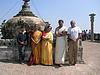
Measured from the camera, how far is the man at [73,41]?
1045cm

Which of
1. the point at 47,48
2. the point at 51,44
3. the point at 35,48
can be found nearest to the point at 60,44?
the point at 51,44

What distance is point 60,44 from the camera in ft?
34.4

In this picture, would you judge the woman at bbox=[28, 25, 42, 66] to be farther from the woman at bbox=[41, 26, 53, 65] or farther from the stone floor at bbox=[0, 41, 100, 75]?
the stone floor at bbox=[0, 41, 100, 75]

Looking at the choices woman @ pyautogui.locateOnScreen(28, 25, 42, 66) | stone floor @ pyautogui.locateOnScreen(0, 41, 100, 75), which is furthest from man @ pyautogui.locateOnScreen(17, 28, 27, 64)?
stone floor @ pyautogui.locateOnScreen(0, 41, 100, 75)

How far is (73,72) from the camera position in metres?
9.80

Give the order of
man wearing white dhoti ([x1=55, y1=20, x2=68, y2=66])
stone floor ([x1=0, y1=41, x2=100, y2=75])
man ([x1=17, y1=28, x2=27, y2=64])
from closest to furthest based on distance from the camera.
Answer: stone floor ([x1=0, y1=41, x2=100, y2=75])
man wearing white dhoti ([x1=55, y1=20, x2=68, y2=66])
man ([x1=17, y1=28, x2=27, y2=64])

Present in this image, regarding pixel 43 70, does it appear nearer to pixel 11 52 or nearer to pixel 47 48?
pixel 47 48

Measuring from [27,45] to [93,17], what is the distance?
20.0 meters

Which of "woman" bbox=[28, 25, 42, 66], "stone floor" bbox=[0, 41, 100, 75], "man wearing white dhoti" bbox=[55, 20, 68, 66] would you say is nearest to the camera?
"stone floor" bbox=[0, 41, 100, 75]

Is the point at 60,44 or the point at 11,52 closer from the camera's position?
the point at 60,44

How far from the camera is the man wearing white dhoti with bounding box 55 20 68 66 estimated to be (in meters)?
10.4

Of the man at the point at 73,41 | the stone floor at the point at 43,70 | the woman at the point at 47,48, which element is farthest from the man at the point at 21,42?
the man at the point at 73,41

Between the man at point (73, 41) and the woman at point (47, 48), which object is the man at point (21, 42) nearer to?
the woman at point (47, 48)

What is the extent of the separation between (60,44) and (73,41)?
53cm
